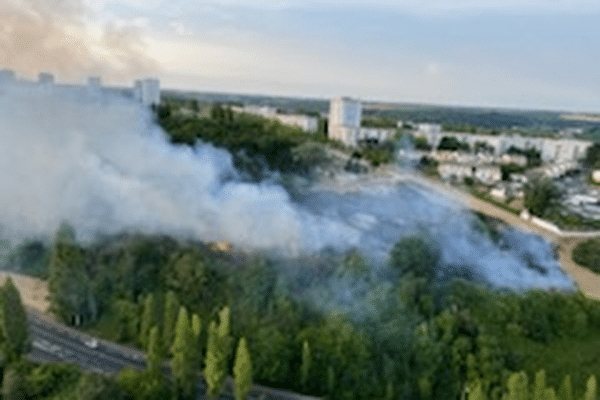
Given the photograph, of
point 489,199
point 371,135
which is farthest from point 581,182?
point 371,135

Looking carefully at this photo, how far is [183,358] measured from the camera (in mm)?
15148

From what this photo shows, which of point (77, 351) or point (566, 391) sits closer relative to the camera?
point (566, 391)

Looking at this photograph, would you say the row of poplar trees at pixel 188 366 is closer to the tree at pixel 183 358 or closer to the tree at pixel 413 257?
the tree at pixel 183 358

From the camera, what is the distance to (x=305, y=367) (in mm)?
16469

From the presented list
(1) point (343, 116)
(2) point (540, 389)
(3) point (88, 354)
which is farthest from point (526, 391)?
(1) point (343, 116)

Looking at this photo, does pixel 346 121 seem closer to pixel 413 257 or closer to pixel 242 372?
pixel 413 257

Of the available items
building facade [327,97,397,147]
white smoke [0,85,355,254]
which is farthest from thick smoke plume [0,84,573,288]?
building facade [327,97,397,147]

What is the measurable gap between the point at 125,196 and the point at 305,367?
10.4 metres

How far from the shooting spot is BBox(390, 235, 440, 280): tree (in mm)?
20203

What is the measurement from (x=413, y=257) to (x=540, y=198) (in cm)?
1503

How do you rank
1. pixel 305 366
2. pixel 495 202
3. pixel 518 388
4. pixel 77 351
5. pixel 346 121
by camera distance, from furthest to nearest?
1. pixel 346 121
2. pixel 495 202
3. pixel 77 351
4. pixel 305 366
5. pixel 518 388

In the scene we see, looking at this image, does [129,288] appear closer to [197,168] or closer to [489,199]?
[197,168]

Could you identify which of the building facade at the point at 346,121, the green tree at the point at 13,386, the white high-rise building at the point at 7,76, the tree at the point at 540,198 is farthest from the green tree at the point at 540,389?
the building facade at the point at 346,121

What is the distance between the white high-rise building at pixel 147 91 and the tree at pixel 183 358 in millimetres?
23985
